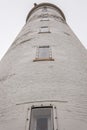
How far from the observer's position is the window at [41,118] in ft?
19.6

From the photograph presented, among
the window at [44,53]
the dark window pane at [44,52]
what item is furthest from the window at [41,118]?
the dark window pane at [44,52]

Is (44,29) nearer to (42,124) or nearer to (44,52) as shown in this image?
(44,52)

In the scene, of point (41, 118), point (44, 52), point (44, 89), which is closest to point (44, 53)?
point (44, 52)

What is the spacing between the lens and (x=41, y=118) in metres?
6.28

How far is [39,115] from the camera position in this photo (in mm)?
6305

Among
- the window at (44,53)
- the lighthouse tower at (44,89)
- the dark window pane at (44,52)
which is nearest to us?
the lighthouse tower at (44,89)

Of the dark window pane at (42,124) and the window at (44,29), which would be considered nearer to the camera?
the dark window pane at (42,124)

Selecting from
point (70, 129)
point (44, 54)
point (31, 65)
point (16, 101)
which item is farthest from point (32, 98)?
point (44, 54)

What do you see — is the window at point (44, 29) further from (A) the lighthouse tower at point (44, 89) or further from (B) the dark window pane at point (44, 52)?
(B) the dark window pane at point (44, 52)

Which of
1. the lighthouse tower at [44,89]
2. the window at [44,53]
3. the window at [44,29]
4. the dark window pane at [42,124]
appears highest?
the window at [44,29]

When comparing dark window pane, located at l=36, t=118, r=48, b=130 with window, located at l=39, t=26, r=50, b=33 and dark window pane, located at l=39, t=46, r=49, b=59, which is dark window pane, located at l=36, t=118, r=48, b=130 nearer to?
dark window pane, located at l=39, t=46, r=49, b=59

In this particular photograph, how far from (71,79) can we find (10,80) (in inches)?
75.3

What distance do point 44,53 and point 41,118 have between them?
149 inches

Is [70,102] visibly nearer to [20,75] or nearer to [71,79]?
[71,79]
